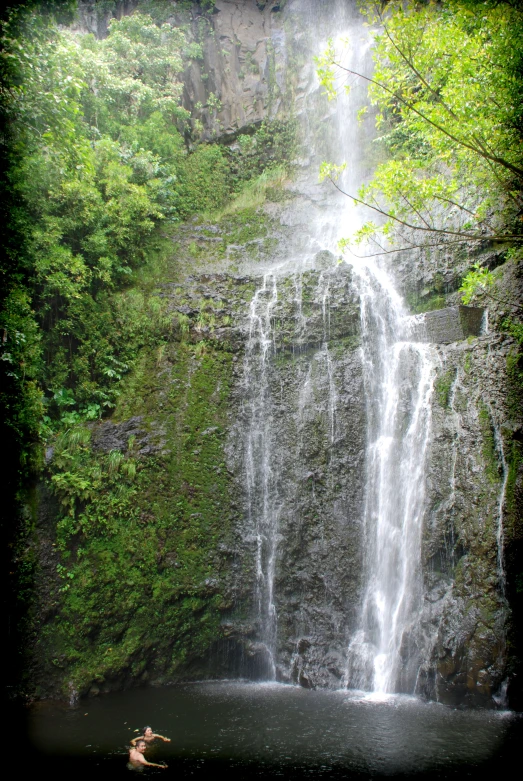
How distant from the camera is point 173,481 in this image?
11.2 m

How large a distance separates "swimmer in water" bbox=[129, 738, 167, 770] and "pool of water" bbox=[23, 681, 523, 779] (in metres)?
0.10

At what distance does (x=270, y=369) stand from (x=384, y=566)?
5.36 metres

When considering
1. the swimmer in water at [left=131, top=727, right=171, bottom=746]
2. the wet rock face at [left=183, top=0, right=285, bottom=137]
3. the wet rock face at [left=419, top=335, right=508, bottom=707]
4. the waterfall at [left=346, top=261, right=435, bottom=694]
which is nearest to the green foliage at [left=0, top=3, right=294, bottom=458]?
the wet rock face at [left=183, top=0, right=285, bottom=137]

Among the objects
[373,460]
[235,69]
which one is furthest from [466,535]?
[235,69]

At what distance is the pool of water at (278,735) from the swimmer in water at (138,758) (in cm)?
10

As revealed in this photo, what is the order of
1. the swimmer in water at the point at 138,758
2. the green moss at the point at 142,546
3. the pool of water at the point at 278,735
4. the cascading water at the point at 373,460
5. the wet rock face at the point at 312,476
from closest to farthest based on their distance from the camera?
the pool of water at the point at 278,735 < the swimmer in water at the point at 138,758 < the cascading water at the point at 373,460 < the green moss at the point at 142,546 < the wet rock face at the point at 312,476

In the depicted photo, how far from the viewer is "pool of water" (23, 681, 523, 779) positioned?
6164mm

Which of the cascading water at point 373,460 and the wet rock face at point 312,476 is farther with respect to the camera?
the wet rock face at point 312,476

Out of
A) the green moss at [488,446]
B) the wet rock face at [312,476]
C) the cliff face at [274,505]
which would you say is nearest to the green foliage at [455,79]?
the cliff face at [274,505]

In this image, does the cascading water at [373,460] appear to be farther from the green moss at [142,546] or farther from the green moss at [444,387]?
the green moss at [142,546]

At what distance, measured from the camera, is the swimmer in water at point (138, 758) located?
20.9 feet

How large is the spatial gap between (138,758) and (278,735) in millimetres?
1967

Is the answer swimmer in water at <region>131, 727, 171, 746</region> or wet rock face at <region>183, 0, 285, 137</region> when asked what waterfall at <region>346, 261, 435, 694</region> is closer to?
swimmer in water at <region>131, 727, 171, 746</region>

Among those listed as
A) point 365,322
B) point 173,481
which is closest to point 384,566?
point 173,481
